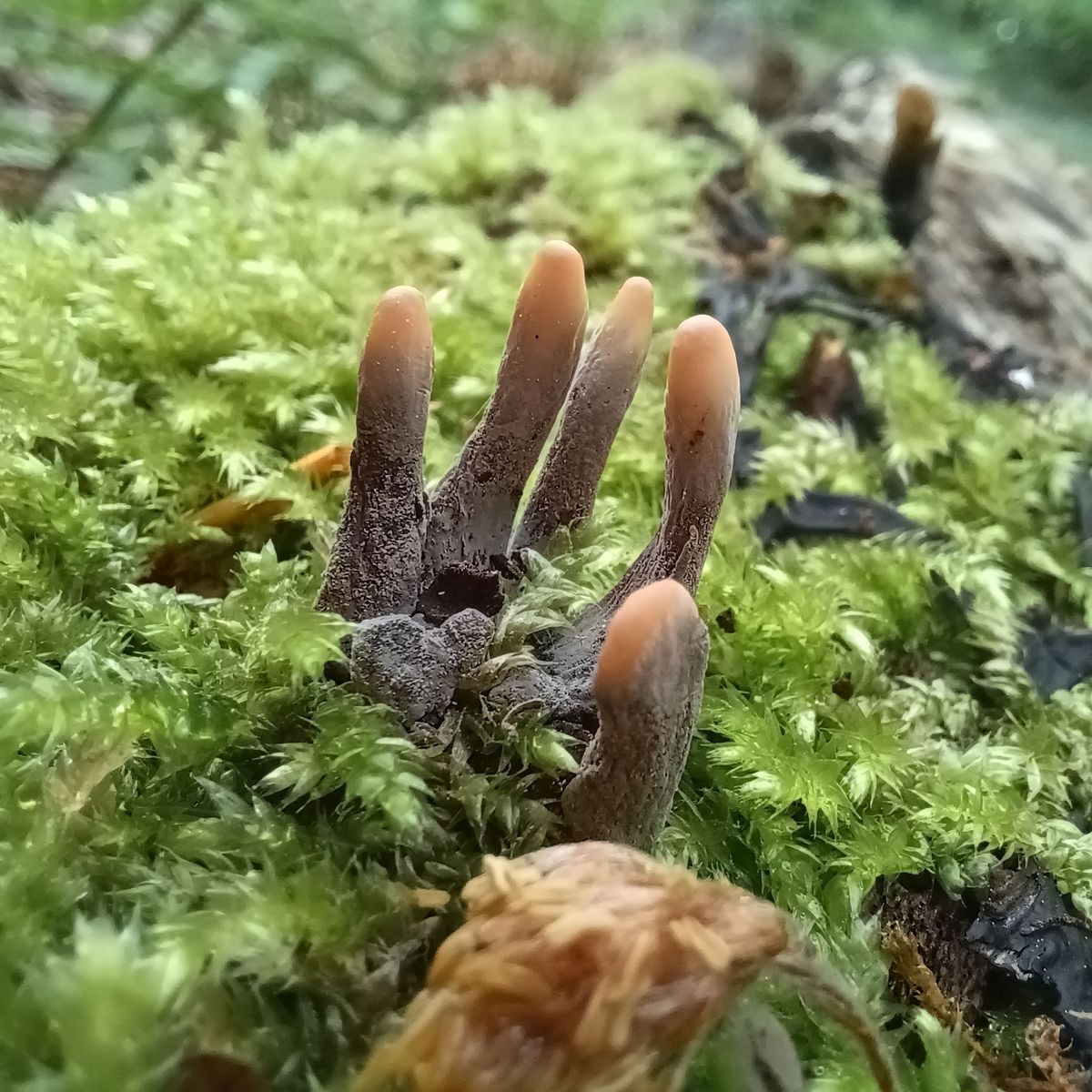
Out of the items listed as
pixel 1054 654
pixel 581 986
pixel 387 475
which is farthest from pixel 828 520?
pixel 581 986

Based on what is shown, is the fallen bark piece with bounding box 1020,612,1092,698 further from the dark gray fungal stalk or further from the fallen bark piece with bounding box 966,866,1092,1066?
the dark gray fungal stalk

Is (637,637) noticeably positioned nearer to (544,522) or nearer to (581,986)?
(581,986)

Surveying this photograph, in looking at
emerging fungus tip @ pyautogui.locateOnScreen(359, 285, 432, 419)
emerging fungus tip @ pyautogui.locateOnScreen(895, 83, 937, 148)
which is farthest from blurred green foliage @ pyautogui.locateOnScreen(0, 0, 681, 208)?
emerging fungus tip @ pyautogui.locateOnScreen(895, 83, 937, 148)

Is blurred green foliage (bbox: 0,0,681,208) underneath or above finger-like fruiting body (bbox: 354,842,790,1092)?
above

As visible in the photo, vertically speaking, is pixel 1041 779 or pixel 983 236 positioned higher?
pixel 983 236

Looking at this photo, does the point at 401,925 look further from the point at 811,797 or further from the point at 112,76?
the point at 112,76

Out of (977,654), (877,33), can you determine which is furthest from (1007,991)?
(877,33)
